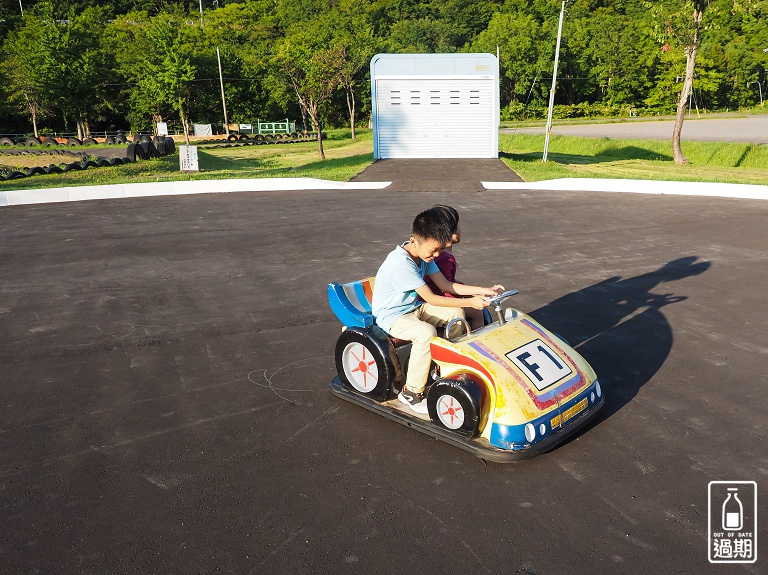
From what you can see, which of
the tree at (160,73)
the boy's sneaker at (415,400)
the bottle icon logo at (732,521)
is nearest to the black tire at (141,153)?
the tree at (160,73)

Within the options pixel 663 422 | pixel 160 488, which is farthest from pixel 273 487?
pixel 663 422

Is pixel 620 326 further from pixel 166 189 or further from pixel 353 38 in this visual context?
pixel 353 38

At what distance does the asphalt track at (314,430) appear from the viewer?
3.68 m

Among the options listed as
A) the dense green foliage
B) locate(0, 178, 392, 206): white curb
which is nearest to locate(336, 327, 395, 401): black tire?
locate(0, 178, 392, 206): white curb

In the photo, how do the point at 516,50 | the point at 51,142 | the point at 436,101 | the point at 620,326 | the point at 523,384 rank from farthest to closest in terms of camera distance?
1. the point at 516,50
2. the point at 51,142
3. the point at 436,101
4. the point at 620,326
5. the point at 523,384

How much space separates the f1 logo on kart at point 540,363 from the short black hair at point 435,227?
1.04 m

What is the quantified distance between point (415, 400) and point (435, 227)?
1403mm

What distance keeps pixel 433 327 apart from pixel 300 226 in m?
8.92

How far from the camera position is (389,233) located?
1252 centimetres

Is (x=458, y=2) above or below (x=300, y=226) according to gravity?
above

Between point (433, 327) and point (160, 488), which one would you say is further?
point (433, 327)

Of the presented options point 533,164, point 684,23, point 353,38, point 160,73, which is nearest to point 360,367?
point 533,164

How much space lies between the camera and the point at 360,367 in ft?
17.3

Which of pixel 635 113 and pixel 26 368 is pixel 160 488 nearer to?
pixel 26 368
